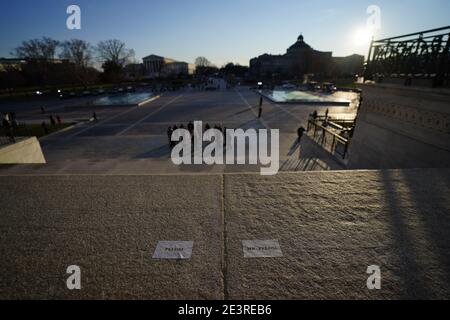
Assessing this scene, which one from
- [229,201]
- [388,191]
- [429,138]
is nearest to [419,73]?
[429,138]

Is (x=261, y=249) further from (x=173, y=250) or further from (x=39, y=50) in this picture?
(x=39, y=50)

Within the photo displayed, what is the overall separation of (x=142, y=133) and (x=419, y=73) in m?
16.3

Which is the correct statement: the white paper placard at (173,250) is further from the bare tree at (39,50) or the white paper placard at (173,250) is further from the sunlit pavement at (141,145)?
the bare tree at (39,50)

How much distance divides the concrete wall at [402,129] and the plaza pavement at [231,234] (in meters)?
0.69

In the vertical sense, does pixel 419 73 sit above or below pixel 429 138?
above

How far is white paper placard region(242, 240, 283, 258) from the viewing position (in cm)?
236

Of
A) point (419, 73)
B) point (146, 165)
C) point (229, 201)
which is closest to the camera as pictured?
point (229, 201)

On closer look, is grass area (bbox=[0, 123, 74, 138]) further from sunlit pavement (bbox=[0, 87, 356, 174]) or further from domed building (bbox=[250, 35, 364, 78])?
domed building (bbox=[250, 35, 364, 78])

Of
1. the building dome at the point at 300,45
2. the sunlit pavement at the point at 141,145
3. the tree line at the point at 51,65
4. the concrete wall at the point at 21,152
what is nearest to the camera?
the concrete wall at the point at 21,152

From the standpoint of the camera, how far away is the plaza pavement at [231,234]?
2037mm

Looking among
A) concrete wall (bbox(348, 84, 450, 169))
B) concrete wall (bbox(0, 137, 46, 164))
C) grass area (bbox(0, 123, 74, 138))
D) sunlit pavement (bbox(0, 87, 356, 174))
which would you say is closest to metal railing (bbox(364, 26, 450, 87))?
concrete wall (bbox(348, 84, 450, 169))

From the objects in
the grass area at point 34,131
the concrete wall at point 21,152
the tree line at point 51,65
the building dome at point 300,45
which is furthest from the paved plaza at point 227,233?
the building dome at point 300,45

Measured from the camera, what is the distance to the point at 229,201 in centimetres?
333
